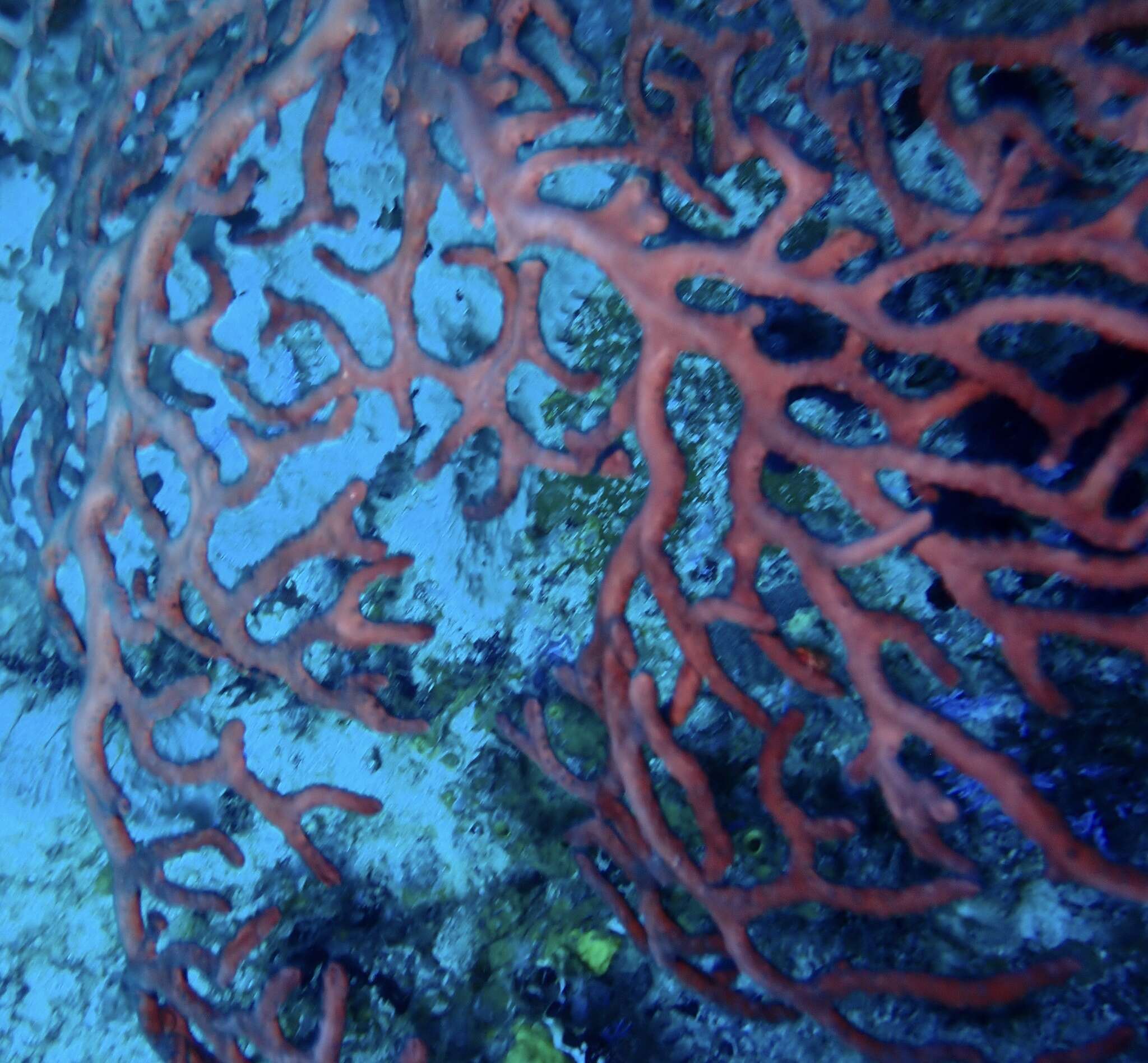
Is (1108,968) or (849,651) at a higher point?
(849,651)

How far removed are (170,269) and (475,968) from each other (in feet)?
7.34

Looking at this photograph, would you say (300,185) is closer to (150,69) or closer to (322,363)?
(322,363)

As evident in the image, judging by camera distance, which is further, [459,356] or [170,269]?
[170,269]

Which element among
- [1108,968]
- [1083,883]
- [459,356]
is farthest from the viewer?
[459,356]

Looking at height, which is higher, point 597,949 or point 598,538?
point 598,538

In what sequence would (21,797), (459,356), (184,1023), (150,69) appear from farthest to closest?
1. (21,797)
2. (150,69)
3. (184,1023)
4. (459,356)

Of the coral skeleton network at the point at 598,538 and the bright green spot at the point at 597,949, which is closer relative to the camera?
the coral skeleton network at the point at 598,538

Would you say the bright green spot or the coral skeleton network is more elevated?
the coral skeleton network

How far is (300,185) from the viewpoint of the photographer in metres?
2.31

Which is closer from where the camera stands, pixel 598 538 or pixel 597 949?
pixel 598 538

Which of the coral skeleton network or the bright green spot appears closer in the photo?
the coral skeleton network

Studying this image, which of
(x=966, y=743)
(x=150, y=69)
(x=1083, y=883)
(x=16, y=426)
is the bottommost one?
(x=1083, y=883)

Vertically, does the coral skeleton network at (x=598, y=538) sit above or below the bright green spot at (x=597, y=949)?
above

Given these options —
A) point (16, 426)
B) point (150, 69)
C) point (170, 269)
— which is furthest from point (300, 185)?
point (16, 426)
